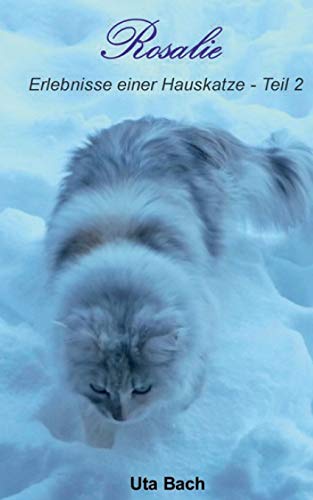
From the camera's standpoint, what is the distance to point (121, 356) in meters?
1.17

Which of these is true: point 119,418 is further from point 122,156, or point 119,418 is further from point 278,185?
point 278,185

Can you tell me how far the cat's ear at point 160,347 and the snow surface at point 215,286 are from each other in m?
0.22

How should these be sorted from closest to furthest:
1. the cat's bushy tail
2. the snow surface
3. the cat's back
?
the snow surface → the cat's back → the cat's bushy tail

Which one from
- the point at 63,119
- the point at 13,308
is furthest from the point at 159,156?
the point at 13,308

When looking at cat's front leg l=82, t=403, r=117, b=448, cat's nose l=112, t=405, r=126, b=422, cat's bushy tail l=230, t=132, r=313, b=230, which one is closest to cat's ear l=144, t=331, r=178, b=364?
cat's nose l=112, t=405, r=126, b=422

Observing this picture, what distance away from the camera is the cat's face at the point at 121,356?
1.17 metres

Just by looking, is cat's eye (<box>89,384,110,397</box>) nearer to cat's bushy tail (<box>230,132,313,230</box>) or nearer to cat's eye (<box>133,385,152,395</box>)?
cat's eye (<box>133,385,152,395</box>)

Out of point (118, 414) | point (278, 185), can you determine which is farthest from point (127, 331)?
point (278, 185)

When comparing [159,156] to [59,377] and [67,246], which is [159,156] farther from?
[59,377]

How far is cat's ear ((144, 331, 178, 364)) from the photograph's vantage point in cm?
116

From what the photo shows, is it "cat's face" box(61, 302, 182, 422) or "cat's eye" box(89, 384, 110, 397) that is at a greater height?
"cat's face" box(61, 302, 182, 422)

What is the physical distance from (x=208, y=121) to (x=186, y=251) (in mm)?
386

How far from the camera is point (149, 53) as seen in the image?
1.51m

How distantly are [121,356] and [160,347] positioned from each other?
0.20 ft
